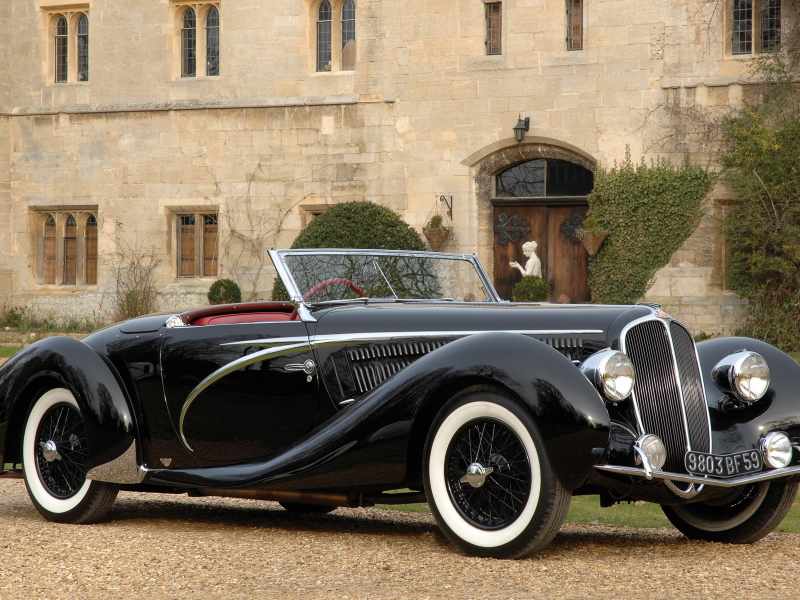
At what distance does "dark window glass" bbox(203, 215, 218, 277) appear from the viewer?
19.6 m

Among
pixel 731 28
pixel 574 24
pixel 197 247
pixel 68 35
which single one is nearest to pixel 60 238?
pixel 197 247

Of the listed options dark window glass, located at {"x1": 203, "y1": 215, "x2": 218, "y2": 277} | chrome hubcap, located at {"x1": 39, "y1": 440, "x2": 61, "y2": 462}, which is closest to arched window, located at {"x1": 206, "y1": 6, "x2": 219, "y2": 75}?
dark window glass, located at {"x1": 203, "y1": 215, "x2": 218, "y2": 277}

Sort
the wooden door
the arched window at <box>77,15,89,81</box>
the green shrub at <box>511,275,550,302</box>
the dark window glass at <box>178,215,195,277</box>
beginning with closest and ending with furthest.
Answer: the green shrub at <box>511,275,550,302</box>
the wooden door
the dark window glass at <box>178,215,195,277</box>
the arched window at <box>77,15,89,81</box>

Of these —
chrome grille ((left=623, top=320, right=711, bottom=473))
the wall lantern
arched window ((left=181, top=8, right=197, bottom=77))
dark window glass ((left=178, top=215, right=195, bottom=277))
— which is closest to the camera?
chrome grille ((left=623, top=320, right=711, bottom=473))

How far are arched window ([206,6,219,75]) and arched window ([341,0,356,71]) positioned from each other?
2.48 metres

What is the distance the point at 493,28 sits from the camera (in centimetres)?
1778

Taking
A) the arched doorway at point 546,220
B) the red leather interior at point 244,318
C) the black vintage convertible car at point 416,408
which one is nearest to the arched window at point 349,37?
the arched doorway at point 546,220

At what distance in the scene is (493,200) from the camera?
17.9 m

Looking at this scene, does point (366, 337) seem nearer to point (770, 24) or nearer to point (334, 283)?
point (334, 283)

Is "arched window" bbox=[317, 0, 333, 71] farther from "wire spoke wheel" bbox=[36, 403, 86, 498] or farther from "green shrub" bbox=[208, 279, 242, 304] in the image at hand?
"wire spoke wheel" bbox=[36, 403, 86, 498]

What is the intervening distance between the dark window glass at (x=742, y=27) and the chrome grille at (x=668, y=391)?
12.9m

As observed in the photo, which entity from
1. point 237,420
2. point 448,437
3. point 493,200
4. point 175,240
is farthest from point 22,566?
point 175,240

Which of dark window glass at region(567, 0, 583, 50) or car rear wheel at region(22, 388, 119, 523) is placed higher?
dark window glass at region(567, 0, 583, 50)

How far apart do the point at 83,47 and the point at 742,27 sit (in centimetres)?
1231
